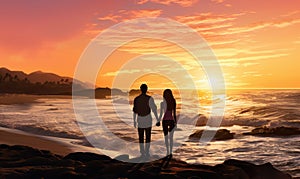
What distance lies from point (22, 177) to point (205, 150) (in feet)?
47.4

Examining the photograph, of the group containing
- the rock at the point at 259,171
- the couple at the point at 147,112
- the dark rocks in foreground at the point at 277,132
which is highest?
the couple at the point at 147,112

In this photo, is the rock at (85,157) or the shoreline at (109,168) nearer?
the shoreline at (109,168)

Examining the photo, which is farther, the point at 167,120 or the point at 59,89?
the point at 59,89

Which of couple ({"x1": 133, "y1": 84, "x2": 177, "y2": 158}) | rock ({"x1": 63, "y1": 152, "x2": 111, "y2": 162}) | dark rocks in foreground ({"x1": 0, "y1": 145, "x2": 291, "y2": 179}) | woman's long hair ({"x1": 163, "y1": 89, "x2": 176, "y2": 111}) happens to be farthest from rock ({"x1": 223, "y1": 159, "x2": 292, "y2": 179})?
rock ({"x1": 63, "y1": 152, "x2": 111, "y2": 162})

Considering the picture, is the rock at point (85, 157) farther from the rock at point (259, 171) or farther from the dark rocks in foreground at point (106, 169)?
the rock at point (259, 171)

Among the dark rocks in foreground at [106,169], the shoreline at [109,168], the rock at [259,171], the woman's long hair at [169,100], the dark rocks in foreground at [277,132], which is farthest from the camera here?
the dark rocks in foreground at [277,132]

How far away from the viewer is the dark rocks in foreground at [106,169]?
881 cm

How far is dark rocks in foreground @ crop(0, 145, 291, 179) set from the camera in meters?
8.81

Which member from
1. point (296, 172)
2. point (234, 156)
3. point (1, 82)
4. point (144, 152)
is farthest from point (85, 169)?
point (1, 82)

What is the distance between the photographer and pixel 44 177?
8562 mm

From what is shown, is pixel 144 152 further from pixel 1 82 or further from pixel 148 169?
pixel 1 82

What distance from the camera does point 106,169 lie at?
934 centimetres

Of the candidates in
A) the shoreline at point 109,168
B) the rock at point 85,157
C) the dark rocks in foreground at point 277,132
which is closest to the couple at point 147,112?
the shoreline at point 109,168

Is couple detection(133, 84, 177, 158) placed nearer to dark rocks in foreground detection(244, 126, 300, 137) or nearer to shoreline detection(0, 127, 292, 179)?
shoreline detection(0, 127, 292, 179)
